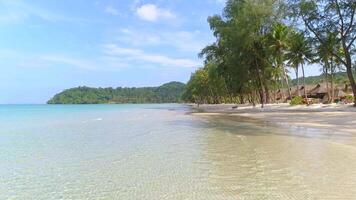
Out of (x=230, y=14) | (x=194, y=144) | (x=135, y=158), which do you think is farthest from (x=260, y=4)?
(x=135, y=158)

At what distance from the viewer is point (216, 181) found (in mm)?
7918

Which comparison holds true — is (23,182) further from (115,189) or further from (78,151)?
(78,151)

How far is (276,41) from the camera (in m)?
44.7

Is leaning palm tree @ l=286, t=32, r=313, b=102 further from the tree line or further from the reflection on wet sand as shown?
the reflection on wet sand

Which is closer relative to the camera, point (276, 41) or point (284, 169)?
point (284, 169)

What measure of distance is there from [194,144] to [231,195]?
7.62 m

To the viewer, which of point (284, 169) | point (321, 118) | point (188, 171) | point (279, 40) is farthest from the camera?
point (279, 40)

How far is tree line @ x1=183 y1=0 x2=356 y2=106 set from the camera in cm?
3148

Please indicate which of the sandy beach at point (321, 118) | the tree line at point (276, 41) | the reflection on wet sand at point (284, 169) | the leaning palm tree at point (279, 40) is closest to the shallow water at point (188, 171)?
the reflection on wet sand at point (284, 169)

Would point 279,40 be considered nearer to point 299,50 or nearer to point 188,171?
point 299,50

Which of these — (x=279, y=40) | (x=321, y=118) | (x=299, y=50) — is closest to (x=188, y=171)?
(x=321, y=118)

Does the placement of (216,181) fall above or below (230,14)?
below

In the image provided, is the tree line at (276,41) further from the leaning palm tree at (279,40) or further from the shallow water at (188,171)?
the shallow water at (188,171)

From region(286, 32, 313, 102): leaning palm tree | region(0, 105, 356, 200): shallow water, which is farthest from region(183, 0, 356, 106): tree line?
region(0, 105, 356, 200): shallow water
